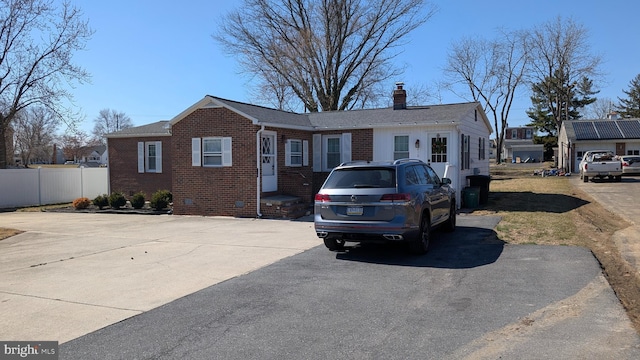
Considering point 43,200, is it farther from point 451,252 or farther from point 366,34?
point 366,34

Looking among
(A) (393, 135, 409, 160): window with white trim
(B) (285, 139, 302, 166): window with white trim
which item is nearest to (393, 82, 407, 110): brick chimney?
(A) (393, 135, 409, 160): window with white trim

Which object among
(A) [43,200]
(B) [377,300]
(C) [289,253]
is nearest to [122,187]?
(A) [43,200]

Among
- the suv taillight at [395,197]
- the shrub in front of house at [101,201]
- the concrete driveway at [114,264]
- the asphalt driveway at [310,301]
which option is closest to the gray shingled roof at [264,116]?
the concrete driveway at [114,264]

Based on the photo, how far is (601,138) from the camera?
36.2 metres

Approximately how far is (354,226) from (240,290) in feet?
8.26

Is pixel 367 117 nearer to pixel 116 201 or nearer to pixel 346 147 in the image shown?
pixel 346 147

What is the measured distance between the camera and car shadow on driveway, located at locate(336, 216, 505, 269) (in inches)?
309

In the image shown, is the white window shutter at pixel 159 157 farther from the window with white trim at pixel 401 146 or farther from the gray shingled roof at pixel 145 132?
the window with white trim at pixel 401 146

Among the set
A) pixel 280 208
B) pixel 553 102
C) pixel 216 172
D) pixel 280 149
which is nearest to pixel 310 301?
pixel 280 208

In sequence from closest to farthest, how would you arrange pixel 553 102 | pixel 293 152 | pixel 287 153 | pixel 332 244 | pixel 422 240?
pixel 422 240 → pixel 332 244 → pixel 287 153 → pixel 293 152 → pixel 553 102

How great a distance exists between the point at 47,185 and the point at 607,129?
136 ft

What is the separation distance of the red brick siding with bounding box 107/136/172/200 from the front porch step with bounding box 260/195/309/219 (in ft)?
26.8

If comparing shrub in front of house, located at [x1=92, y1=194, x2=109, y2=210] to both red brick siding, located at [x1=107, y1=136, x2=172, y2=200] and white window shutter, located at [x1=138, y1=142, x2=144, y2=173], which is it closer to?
red brick siding, located at [x1=107, y1=136, x2=172, y2=200]

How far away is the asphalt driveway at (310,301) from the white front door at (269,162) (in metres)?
5.57
